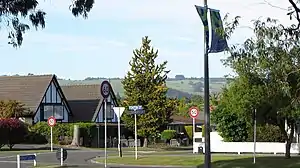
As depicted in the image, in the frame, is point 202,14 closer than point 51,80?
Yes

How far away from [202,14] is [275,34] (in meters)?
3.95

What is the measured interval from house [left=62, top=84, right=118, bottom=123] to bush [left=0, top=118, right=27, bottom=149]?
18.7 meters

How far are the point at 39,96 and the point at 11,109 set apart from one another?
5039 millimetres

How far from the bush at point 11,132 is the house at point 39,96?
10943 millimetres

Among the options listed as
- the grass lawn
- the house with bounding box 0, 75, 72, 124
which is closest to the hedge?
the house with bounding box 0, 75, 72, 124

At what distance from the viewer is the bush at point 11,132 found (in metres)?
56.0

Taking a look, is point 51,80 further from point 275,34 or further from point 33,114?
point 275,34

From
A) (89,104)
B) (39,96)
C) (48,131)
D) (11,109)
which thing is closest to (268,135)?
(48,131)

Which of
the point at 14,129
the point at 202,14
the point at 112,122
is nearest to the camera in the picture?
the point at 202,14

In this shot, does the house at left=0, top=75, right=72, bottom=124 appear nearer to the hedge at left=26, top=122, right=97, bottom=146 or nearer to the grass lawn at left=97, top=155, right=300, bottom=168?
the hedge at left=26, top=122, right=97, bottom=146

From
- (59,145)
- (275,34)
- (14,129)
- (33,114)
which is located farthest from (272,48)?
(33,114)

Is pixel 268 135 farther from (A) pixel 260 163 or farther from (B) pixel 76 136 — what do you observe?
(B) pixel 76 136

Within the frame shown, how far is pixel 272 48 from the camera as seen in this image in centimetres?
1889

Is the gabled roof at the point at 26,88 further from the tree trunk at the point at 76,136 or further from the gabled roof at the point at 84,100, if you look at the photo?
the tree trunk at the point at 76,136
